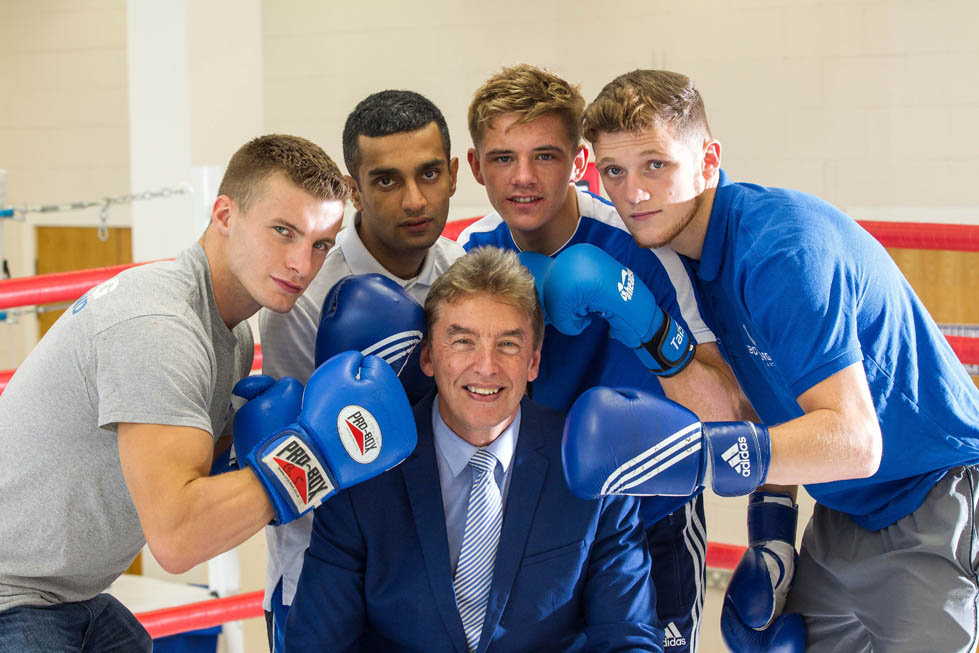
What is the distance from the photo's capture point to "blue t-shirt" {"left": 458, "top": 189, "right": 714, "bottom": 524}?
6.17ft

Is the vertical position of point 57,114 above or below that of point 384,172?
above

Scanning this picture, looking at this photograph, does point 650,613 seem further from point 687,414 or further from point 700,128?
point 700,128

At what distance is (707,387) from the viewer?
72.0 inches

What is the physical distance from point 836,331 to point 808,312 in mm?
55

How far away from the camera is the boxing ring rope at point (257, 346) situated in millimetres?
1982

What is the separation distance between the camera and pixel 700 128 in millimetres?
1797

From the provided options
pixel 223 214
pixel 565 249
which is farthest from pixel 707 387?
pixel 223 214

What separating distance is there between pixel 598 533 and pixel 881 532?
594 mm

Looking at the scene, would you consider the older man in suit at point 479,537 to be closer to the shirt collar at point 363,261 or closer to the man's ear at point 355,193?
the shirt collar at point 363,261

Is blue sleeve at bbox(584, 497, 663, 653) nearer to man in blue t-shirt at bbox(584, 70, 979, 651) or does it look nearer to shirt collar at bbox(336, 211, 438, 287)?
man in blue t-shirt at bbox(584, 70, 979, 651)

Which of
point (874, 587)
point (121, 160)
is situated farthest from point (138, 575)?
point (874, 587)

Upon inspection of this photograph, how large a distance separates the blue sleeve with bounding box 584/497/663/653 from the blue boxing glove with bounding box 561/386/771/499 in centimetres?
22

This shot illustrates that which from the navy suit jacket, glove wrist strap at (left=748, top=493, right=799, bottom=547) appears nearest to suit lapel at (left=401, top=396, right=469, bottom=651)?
the navy suit jacket

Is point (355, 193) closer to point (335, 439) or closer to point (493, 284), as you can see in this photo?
point (493, 284)
